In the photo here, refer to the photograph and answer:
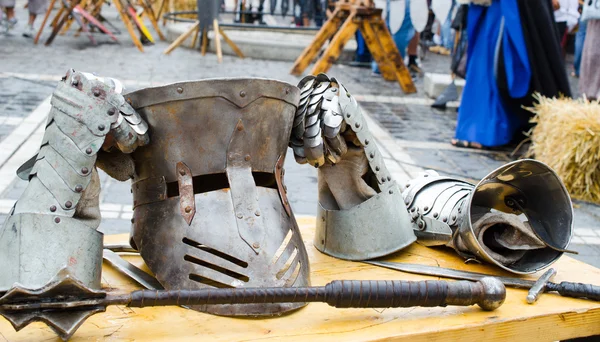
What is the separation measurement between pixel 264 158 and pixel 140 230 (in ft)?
1.33

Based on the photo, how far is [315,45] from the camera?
8250 millimetres

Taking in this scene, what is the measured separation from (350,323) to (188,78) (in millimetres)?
6463

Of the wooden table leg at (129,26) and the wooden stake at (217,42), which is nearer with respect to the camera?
the wooden stake at (217,42)

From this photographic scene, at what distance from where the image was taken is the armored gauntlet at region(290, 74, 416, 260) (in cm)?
229

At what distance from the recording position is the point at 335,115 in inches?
88.4

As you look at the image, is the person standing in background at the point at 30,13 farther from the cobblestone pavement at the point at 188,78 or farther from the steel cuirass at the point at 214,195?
the steel cuirass at the point at 214,195

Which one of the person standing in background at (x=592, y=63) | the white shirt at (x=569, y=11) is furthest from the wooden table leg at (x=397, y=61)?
the person standing in background at (x=592, y=63)

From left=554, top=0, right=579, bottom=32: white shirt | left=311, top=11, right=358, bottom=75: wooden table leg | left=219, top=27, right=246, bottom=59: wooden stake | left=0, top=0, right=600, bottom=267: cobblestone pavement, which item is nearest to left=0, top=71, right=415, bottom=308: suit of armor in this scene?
left=0, top=0, right=600, bottom=267: cobblestone pavement

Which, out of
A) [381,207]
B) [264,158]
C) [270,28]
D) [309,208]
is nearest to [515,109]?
[309,208]

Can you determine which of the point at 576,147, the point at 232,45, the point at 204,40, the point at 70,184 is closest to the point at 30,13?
the point at 204,40

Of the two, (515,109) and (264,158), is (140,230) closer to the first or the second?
(264,158)

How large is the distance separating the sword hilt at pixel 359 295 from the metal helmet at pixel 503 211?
14.1 inches

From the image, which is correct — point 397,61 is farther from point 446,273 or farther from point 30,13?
point 446,273

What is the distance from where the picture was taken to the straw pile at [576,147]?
16.0ft
